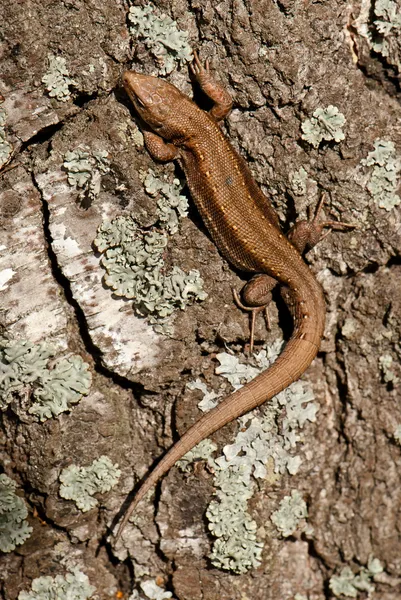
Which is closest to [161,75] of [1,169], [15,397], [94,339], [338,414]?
[1,169]

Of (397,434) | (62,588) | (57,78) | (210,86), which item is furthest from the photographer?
(397,434)

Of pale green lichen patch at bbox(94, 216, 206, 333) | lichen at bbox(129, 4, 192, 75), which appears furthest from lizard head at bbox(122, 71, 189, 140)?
pale green lichen patch at bbox(94, 216, 206, 333)

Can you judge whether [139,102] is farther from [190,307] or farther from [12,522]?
[12,522]

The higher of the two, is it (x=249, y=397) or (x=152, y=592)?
(x=249, y=397)

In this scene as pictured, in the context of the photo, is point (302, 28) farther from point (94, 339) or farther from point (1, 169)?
point (94, 339)

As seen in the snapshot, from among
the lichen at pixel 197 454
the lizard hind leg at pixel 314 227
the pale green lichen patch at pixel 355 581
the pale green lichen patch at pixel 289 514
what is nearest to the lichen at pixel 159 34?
the lizard hind leg at pixel 314 227

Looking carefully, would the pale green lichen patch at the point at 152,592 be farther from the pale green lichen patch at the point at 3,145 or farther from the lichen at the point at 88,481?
the pale green lichen patch at the point at 3,145

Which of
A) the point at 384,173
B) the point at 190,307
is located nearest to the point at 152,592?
the point at 190,307
